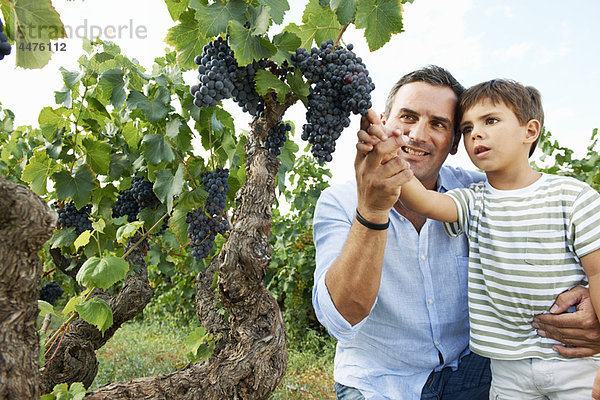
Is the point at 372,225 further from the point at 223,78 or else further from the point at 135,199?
the point at 135,199

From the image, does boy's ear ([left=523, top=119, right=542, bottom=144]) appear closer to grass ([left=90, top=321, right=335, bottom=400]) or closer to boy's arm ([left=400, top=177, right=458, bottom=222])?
boy's arm ([left=400, top=177, right=458, bottom=222])

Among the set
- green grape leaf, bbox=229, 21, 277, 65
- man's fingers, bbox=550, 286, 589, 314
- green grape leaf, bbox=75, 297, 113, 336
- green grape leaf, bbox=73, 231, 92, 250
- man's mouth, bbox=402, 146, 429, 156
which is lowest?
green grape leaf, bbox=75, 297, 113, 336

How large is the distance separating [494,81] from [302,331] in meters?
5.18

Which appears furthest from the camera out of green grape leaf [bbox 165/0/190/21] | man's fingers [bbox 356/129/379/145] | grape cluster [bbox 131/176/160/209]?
grape cluster [bbox 131/176/160/209]

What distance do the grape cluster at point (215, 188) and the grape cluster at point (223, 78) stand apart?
3.03 ft

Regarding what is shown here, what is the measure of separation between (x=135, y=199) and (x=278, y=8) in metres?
2.18

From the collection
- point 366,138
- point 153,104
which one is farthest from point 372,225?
point 153,104

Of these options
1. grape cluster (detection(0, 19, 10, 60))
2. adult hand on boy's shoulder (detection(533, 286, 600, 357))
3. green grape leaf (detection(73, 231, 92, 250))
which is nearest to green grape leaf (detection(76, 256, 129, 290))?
green grape leaf (detection(73, 231, 92, 250))

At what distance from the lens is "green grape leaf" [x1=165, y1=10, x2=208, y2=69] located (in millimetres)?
1574

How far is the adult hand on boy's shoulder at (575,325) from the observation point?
1.72 meters

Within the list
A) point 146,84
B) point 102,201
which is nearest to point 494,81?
point 146,84

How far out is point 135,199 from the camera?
3.25 meters

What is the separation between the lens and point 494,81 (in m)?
2.06

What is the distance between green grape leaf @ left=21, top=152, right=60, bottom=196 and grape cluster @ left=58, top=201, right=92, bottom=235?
1.18ft
